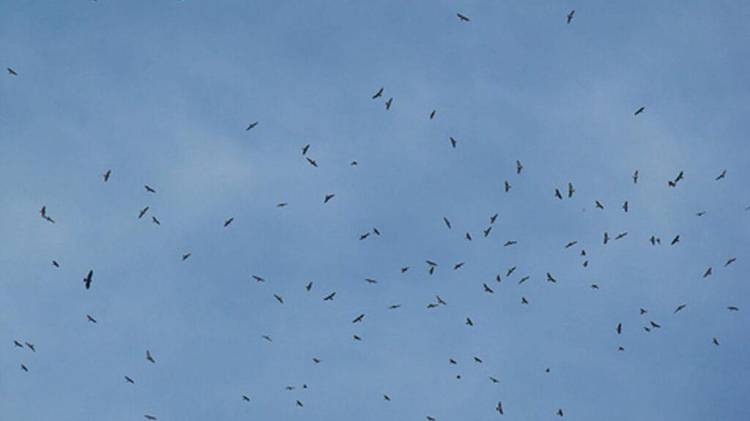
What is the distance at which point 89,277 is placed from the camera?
1111 inches

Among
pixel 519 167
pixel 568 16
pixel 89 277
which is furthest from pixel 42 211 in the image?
pixel 568 16

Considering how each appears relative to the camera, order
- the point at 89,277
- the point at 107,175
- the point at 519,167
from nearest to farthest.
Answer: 1. the point at 89,277
2. the point at 107,175
3. the point at 519,167

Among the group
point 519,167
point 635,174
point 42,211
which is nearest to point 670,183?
point 635,174

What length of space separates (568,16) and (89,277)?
25355 millimetres

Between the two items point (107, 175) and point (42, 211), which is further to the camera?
point (107, 175)

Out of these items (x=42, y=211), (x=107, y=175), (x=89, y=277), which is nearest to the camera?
(x=89, y=277)

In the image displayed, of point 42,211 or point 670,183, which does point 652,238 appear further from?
point 42,211

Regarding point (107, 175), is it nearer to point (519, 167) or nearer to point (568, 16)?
point (519, 167)

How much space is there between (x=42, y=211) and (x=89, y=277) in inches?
305

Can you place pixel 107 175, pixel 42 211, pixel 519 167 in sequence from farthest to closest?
pixel 519 167 → pixel 107 175 → pixel 42 211

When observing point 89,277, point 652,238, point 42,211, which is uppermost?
point 652,238

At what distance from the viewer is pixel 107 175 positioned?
120 ft

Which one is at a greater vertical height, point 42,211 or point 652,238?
point 652,238

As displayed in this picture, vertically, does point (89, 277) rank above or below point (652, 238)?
below
